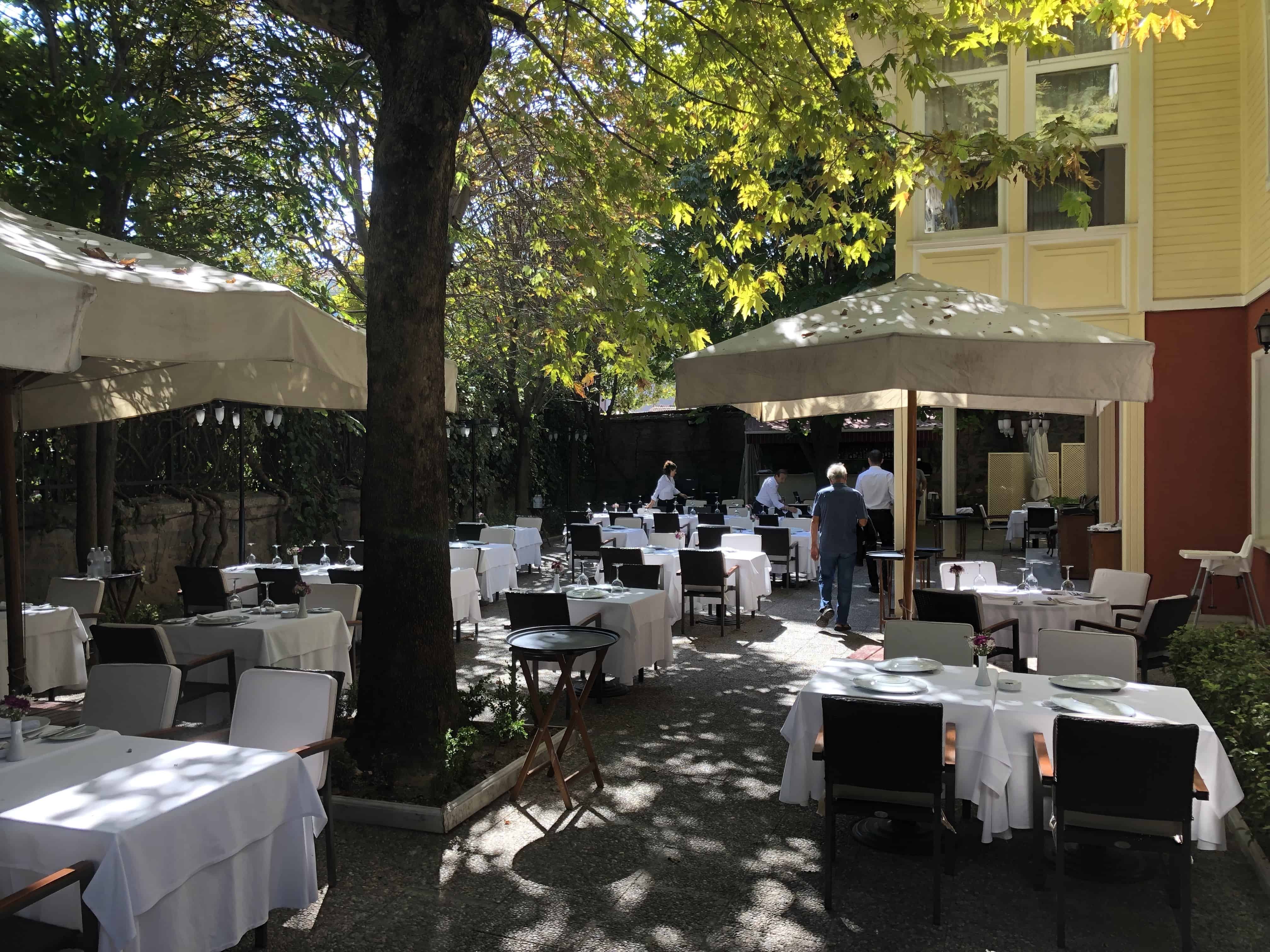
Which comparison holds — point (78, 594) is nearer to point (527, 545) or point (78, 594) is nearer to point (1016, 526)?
point (527, 545)

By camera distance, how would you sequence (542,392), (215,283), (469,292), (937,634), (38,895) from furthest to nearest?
(542,392)
(469,292)
(937,634)
(215,283)
(38,895)

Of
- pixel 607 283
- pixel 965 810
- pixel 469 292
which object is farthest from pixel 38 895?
pixel 469 292

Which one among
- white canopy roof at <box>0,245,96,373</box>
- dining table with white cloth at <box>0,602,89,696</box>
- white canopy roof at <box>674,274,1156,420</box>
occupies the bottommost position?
dining table with white cloth at <box>0,602,89,696</box>

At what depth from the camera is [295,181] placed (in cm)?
999

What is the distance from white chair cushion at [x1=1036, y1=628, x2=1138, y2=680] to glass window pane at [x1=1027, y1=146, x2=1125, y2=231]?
271 inches

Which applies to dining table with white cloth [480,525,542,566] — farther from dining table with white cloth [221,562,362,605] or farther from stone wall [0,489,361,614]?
dining table with white cloth [221,562,362,605]

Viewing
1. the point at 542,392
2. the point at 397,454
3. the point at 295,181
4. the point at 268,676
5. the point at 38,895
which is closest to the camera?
the point at 38,895

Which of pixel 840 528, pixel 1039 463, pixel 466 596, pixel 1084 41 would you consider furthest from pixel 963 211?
pixel 1039 463

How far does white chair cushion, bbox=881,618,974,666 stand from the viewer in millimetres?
5398

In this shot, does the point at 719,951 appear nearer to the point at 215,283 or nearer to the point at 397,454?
the point at 397,454

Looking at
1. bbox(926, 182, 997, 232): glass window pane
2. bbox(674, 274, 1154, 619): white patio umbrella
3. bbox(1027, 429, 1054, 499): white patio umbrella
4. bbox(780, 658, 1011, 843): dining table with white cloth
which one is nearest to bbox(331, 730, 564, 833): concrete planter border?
bbox(780, 658, 1011, 843): dining table with white cloth

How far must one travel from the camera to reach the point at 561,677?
16.9 ft

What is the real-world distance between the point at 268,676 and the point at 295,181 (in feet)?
23.7

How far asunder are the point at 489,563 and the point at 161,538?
3.96 meters
